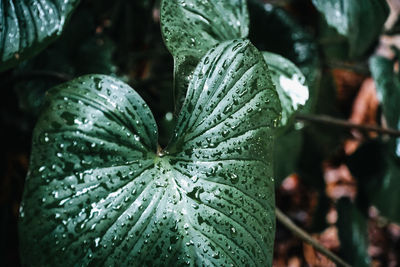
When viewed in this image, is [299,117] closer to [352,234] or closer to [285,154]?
[285,154]

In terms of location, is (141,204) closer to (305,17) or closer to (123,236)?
(123,236)

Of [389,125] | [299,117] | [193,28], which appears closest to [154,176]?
[193,28]

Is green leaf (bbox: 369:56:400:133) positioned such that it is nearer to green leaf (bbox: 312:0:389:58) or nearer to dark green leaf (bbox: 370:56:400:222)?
dark green leaf (bbox: 370:56:400:222)

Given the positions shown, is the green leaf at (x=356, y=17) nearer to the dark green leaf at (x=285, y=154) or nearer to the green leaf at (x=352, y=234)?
the dark green leaf at (x=285, y=154)

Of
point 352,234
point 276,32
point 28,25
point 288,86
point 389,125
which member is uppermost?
point 28,25

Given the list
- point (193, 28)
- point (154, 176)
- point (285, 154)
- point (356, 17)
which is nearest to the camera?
point (154, 176)

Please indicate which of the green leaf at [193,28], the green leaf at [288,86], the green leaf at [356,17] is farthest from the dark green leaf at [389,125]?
the green leaf at [193,28]
